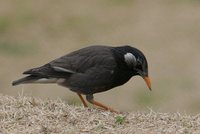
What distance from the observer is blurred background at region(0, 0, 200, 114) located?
16922 mm

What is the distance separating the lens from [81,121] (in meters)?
9.13

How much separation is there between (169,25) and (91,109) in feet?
41.7

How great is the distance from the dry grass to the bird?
78 cm

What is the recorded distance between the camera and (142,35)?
2141cm

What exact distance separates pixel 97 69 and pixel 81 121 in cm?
162

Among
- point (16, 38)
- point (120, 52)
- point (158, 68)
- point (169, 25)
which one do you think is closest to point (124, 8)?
point (169, 25)

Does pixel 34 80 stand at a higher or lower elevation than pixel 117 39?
lower

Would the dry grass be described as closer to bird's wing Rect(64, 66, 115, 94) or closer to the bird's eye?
bird's wing Rect(64, 66, 115, 94)

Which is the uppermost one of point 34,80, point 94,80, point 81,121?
point 34,80

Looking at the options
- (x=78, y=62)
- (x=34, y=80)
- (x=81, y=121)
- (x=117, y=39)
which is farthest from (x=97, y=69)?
(x=117, y=39)

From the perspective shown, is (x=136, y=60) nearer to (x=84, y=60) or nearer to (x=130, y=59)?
(x=130, y=59)

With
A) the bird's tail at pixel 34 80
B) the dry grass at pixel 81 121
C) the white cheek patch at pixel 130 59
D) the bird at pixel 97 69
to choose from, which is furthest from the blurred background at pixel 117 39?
the dry grass at pixel 81 121

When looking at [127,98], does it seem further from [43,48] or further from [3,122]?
[3,122]

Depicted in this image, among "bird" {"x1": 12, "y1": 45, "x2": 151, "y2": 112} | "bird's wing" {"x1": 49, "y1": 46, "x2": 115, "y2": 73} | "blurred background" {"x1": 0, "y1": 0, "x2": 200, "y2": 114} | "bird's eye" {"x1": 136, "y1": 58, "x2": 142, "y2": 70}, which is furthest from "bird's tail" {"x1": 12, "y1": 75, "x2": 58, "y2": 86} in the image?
"blurred background" {"x1": 0, "y1": 0, "x2": 200, "y2": 114}
